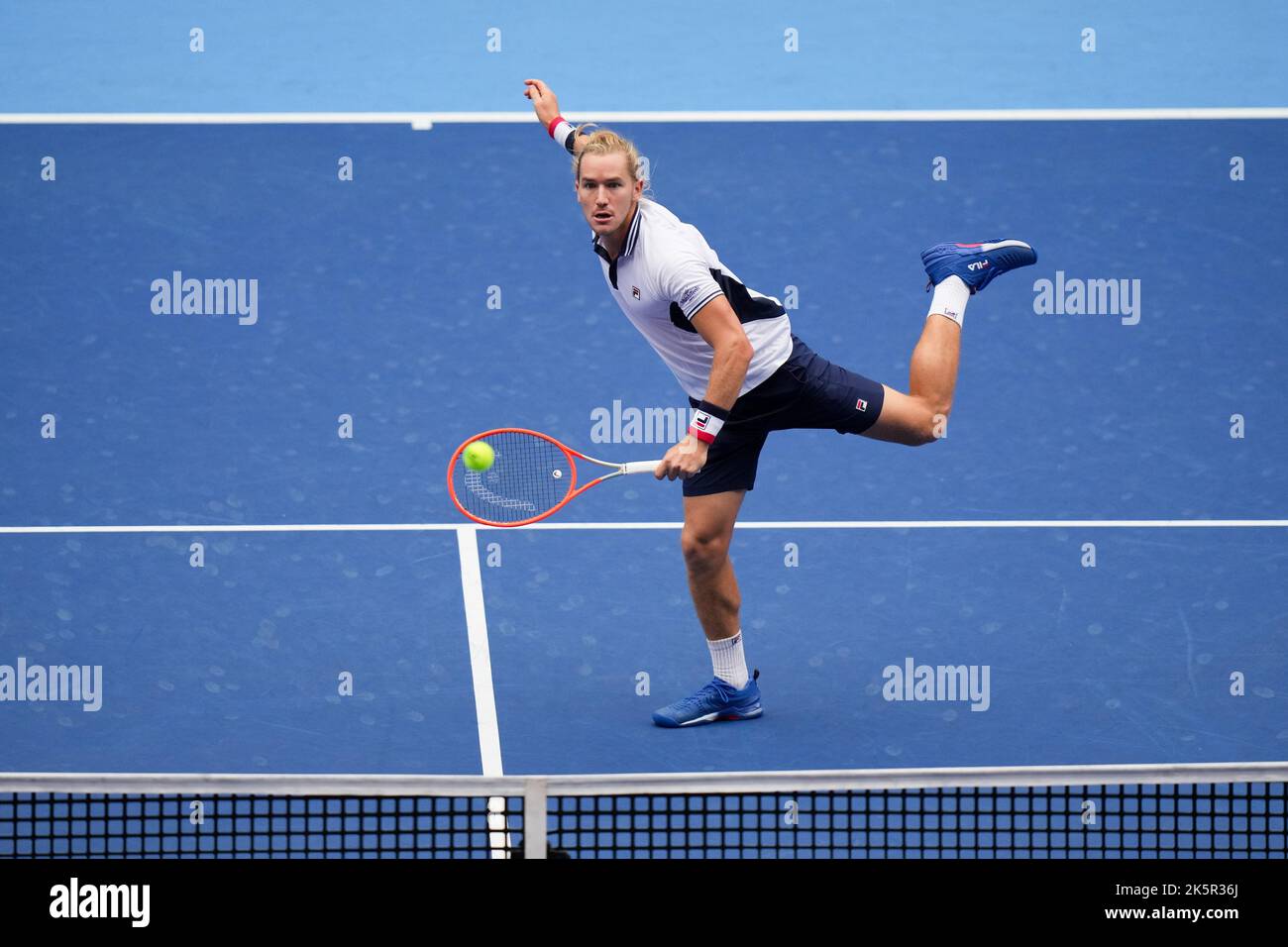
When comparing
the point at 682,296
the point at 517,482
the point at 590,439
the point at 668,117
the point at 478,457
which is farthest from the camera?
the point at 668,117

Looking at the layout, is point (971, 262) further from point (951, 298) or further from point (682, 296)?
point (682, 296)

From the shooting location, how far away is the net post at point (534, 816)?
308 cm

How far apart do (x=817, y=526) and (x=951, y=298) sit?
2131mm

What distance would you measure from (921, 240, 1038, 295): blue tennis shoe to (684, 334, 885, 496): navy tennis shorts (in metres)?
0.71

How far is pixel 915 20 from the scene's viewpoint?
35.9 ft

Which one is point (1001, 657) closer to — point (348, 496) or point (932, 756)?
point (932, 756)

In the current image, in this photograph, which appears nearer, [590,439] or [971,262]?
[971,262]

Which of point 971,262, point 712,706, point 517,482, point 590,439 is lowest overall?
point 712,706

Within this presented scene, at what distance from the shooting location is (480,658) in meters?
6.44

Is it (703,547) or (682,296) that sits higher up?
(682,296)

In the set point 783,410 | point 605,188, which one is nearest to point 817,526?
point 783,410

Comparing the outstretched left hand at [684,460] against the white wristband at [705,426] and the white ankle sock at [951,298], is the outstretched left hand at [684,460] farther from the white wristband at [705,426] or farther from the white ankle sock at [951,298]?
the white ankle sock at [951,298]

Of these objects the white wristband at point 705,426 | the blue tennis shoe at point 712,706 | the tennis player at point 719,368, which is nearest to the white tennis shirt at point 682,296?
the tennis player at point 719,368

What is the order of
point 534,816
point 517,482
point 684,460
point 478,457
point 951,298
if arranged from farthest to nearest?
point 951,298, point 517,482, point 478,457, point 684,460, point 534,816
